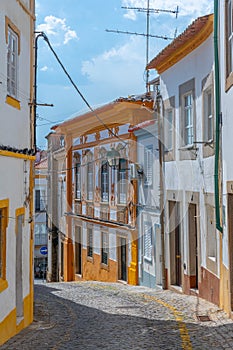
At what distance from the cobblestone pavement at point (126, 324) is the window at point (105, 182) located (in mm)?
7766

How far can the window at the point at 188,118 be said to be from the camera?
14.6 m

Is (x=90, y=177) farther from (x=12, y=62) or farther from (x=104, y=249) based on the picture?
(x=12, y=62)

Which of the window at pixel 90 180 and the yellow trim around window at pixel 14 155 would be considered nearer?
the yellow trim around window at pixel 14 155

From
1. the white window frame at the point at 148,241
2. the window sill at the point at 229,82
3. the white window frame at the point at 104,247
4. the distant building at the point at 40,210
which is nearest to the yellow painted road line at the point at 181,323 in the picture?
the white window frame at the point at 148,241

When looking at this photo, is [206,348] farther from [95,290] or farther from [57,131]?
[57,131]

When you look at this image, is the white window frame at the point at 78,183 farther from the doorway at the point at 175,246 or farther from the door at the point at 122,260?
the doorway at the point at 175,246

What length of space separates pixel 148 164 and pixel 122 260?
474cm

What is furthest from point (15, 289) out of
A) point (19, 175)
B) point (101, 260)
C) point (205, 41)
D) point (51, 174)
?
point (51, 174)

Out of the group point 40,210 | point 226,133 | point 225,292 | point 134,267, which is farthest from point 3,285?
point 40,210

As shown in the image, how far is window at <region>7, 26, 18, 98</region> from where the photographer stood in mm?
9977

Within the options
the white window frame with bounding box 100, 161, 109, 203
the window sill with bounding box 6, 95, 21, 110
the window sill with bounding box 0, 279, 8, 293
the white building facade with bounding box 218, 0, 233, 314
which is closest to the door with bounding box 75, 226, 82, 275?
the white window frame with bounding box 100, 161, 109, 203

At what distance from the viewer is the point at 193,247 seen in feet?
48.2

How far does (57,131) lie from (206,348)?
2110cm

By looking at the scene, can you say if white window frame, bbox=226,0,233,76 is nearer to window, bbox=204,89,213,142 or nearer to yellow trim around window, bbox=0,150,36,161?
window, bbox=204,89,213,142
